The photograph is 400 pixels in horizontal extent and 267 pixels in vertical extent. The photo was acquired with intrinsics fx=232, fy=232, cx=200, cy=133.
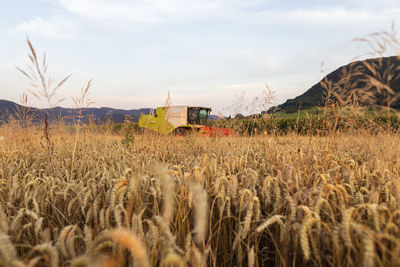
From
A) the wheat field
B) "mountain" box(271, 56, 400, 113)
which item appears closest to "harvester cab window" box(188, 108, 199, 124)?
"mountain" box(271, 56, 400, 113)

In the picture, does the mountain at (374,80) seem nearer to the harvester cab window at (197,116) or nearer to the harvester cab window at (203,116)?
the harvester cab window at (197,116)

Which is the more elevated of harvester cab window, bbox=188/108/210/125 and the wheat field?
harvester cab window, bbox=188/108/210/125

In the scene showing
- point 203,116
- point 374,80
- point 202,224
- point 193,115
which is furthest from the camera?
point 203,116

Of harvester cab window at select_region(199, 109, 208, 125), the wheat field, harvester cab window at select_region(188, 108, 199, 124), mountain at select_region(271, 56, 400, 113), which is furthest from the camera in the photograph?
harvester cab window at select_region(199, 109, 208, 125)

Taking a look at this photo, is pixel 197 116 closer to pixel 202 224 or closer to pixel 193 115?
pixel 193 115

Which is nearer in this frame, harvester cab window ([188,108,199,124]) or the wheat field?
the wheat field

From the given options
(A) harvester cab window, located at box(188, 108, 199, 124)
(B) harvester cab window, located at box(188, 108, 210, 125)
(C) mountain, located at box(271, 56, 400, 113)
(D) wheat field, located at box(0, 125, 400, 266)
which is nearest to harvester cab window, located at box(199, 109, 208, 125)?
(B) harvester cab window, located at box(188, 108, 210, 125)

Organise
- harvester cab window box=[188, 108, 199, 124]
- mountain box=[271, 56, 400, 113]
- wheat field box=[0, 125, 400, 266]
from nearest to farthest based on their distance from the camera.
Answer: wheat field box=[0, 125, 400, 266] < mountain box=[271, 56, 400, 113] < harvester cab window box=[188, 108, 199, 124]

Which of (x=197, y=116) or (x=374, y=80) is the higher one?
(x=197, y=116)

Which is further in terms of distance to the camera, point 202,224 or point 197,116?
point 197,116

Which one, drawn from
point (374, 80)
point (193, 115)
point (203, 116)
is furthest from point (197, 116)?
point (374, 80)

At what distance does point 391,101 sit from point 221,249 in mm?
1437

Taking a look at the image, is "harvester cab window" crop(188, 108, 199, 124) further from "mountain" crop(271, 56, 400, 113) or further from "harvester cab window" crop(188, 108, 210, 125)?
→ "mountain" crop(271, 56, 400, 113)

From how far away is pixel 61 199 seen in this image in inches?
74.2
